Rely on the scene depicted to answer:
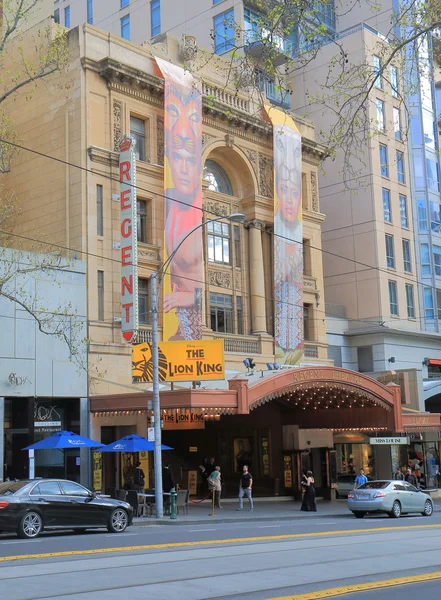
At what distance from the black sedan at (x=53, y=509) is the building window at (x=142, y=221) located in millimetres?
16011

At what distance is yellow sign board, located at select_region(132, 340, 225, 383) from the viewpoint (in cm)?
2964

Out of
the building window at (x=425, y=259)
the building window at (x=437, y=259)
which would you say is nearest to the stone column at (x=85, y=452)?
the building window at (x=425, y=259)

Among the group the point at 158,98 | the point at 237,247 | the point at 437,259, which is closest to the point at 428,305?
the point at 437,259

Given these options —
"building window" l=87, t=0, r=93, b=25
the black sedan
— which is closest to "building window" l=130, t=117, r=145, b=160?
the black sedan

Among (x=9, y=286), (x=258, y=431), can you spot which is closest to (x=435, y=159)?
(x=258, y=431)

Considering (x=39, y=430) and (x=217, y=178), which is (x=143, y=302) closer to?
(x=39, y=430)

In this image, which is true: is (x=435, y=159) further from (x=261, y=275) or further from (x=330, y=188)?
(x=261, y=275)

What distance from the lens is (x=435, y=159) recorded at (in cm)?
5422

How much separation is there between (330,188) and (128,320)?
22.5 metres

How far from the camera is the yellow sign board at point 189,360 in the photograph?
29.6m

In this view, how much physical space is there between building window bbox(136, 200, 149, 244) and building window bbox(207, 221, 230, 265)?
11.2 feet

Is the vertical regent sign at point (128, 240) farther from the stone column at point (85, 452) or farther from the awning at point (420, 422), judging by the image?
the awning at point (420, 422)

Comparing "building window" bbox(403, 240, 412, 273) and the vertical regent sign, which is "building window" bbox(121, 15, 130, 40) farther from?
the vertical regent sign

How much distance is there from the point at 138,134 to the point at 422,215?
76.7ft
